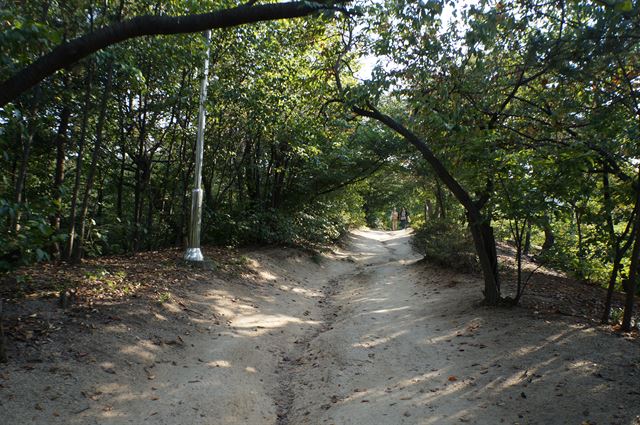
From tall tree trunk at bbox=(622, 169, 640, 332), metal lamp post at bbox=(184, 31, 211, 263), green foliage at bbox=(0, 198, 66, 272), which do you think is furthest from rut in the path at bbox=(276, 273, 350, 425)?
tall tree trunk at bbox=(622, 169, 640, 332)

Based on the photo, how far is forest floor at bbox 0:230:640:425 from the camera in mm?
4094

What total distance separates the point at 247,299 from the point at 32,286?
3838 millimetres

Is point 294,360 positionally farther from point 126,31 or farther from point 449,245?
point 449,245

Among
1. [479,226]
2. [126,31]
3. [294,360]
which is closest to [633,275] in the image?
[479,226]

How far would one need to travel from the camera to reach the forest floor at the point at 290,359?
4.09m

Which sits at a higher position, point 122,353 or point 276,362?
point 122,353

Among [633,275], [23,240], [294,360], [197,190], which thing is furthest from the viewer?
[197,190]

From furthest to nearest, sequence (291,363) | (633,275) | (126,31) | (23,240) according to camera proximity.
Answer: (291,363)
(633,275)
(23,240)
(126,31)

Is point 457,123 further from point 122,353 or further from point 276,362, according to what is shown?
point 122,353

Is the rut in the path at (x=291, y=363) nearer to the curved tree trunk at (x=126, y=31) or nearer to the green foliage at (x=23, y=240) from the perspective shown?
the green foliage at (x=23, y=240)

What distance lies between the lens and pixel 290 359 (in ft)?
20.5

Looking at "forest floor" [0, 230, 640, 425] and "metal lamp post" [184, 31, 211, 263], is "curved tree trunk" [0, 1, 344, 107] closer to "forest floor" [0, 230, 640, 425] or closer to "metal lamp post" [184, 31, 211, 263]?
"forest floor" [0, 230, 640, 425]

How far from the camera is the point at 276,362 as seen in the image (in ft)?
19.9

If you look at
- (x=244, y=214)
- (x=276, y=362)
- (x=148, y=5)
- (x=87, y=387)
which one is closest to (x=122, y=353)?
(x=87, y=387)
